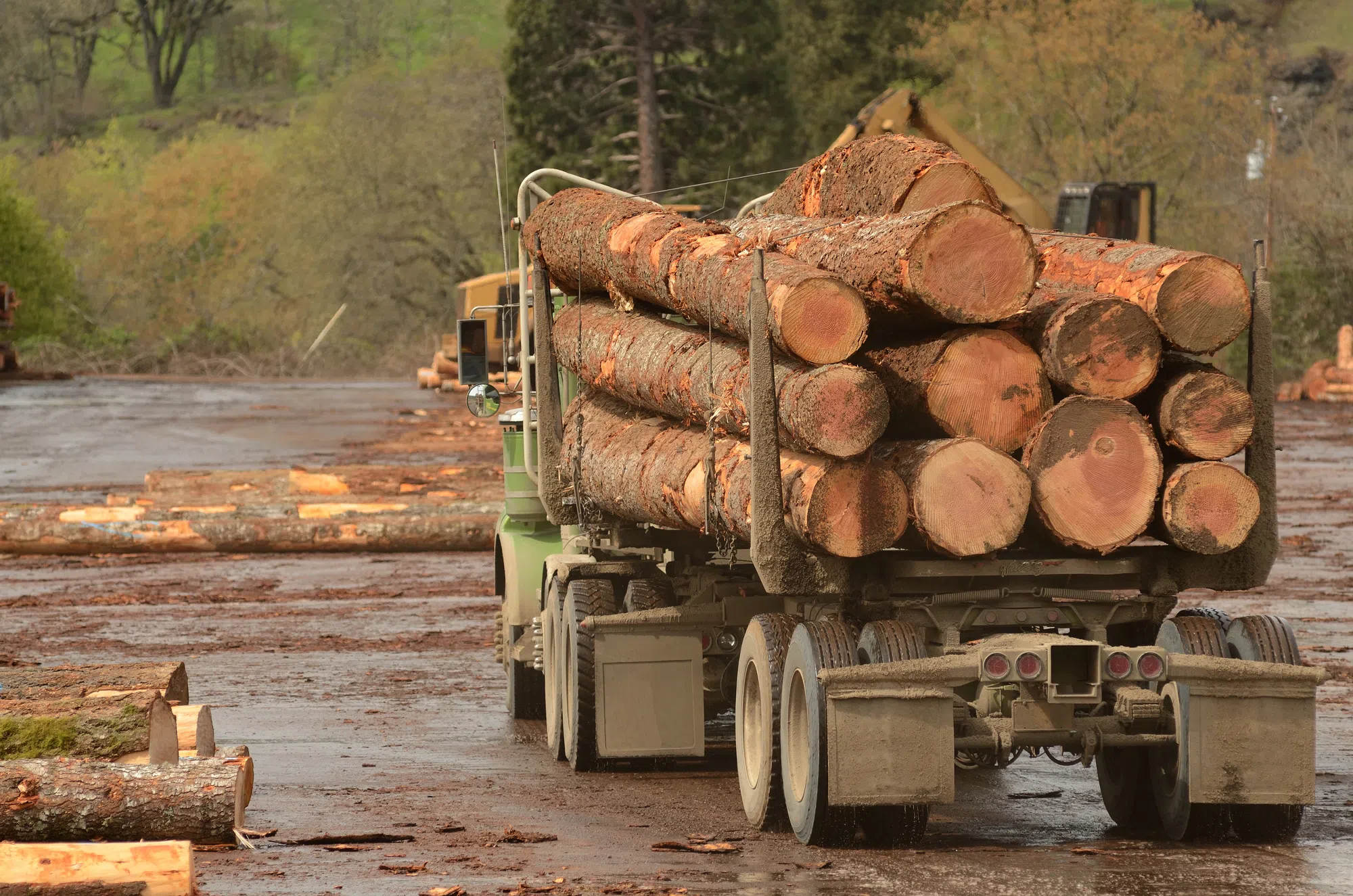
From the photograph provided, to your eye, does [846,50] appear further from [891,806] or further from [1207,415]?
[891,806]

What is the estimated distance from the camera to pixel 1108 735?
8.38 meters

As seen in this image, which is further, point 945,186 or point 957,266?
point 945,186

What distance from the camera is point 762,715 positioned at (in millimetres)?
8922

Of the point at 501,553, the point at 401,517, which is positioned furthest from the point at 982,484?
the point at 401,517

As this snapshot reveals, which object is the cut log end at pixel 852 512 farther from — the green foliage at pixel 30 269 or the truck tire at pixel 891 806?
the green foliage at pixel 30 269

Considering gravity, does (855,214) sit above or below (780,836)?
above

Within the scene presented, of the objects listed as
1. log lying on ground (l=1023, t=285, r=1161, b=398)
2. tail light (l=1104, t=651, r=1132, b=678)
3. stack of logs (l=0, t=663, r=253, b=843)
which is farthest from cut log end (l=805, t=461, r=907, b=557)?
stack of logs (l=0, t=663, r=253, b=843)

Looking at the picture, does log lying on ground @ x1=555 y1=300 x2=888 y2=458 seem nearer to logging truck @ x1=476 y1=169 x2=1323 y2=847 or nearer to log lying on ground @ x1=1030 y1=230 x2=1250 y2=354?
logging truck @ x1=476 y1=169 x2=1323 y2=847

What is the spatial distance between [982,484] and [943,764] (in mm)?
1067

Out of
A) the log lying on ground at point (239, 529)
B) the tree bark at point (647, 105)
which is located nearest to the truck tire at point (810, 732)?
the log lying on ground at point (239, 529)

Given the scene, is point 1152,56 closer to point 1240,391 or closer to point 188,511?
point 188,511

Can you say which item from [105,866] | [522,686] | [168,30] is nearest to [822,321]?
[105,866]

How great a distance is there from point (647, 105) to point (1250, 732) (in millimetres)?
55580

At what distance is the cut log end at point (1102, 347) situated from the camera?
827 centimetres
